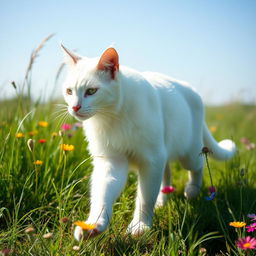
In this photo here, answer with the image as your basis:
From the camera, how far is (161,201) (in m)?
2.65

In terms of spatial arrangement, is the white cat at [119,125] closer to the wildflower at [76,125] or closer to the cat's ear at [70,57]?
the cat's ear at [70,57]

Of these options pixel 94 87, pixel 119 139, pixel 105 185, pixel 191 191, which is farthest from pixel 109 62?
pixel 191 191

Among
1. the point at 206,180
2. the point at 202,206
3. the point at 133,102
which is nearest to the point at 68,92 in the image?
the point at 133,102

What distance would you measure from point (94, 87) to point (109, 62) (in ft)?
0.59

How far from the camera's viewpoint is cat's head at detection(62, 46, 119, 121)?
185cm

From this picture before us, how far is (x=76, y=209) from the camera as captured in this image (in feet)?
7.06

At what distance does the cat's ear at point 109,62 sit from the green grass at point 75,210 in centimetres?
48

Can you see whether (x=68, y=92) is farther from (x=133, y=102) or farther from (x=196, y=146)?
(x=196, y=146)

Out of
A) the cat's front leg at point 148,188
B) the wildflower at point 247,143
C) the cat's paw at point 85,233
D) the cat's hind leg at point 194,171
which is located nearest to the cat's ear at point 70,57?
the cat's front leg at point 148,188

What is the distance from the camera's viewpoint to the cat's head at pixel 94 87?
6.07 feet

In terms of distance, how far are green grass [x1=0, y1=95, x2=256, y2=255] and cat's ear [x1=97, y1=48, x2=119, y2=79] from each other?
478mm

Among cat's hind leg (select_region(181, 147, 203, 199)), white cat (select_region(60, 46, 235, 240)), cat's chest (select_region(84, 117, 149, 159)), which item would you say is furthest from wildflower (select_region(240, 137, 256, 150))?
cat's chest (select_region(84, 117, 149, 159))

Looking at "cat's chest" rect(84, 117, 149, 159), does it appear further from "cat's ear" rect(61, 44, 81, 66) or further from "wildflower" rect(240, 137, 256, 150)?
"wildflower" rect(240, 137, 256, 150)

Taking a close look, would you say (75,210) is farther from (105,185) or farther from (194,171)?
(194,171)
